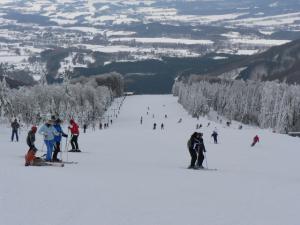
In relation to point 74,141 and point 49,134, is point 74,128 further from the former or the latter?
point 49,134

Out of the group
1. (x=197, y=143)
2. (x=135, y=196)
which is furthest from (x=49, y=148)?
(x=135, y=196)

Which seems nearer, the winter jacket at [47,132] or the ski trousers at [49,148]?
the ski trousers at [49,148]

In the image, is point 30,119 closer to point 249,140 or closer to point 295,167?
point 249,140

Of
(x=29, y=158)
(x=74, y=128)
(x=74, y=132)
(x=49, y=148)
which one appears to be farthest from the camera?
(x=74, y=132)

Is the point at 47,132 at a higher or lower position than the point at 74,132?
higher

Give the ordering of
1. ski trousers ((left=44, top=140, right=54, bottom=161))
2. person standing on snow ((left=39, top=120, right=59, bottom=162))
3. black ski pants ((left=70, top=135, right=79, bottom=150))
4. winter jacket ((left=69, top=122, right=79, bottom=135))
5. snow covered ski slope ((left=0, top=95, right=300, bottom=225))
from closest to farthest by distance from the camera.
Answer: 1. snow covered ski slope ((left=0, top=95, right=300, bottom=225))
2. ski trousers ((left=44, top=140, right=54, bottom=161))
3. person standing on snow ((left=39, top=120, right=59, bottom=162))
4. winter jacket ((left=69, top=122, right=79, bottom=135))
5. black ski pants ((left=70, top=135, right=79, bottom=150))

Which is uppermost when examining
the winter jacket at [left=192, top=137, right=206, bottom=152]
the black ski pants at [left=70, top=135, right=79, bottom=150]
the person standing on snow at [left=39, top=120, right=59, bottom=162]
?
Result: the person standing on snow at [left=39, top=120, right=59, bottom=162]

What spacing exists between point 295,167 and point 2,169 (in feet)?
48.7

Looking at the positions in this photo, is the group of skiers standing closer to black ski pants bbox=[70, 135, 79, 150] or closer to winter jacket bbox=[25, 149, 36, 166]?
winter jacket bbox=[25, 149, 36, 166]

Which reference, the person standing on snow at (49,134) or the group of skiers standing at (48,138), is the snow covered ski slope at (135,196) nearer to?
the group of skiers standing at (48,138)

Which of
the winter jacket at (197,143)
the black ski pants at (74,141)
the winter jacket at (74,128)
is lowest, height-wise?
the black ski pants at (74,141)

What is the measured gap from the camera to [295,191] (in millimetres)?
15266

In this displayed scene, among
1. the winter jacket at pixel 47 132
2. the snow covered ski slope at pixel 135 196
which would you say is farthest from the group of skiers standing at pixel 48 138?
the snow covered ski slope at pixel 135 196

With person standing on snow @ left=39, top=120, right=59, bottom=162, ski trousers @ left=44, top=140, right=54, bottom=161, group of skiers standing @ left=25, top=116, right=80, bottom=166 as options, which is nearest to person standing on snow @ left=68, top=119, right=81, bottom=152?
group of skiers standing @ left=25, top=116, right=80, bottom=166
